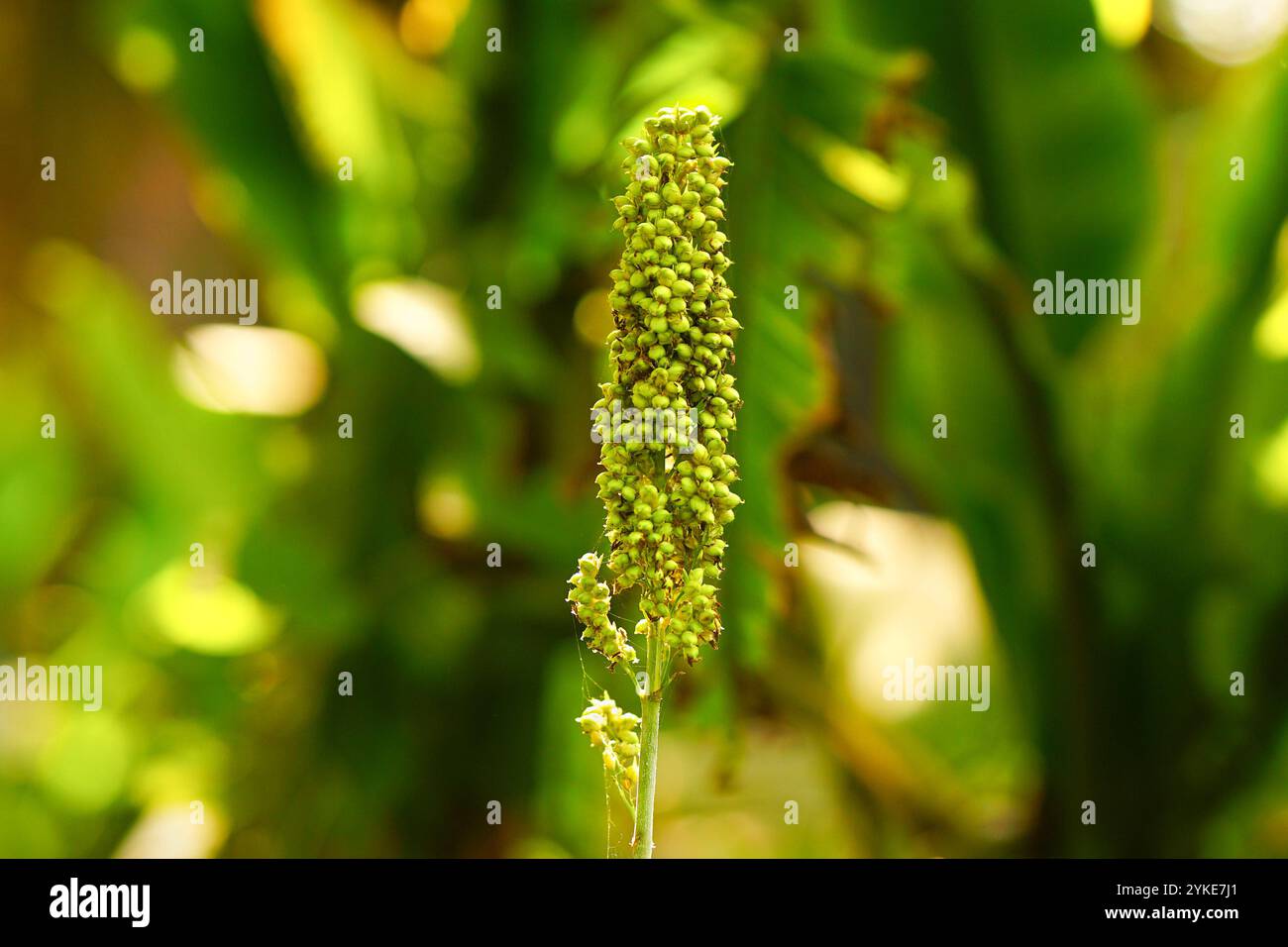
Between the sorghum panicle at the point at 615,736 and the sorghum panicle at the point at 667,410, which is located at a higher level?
the sorghum panicle at the point at 667,410

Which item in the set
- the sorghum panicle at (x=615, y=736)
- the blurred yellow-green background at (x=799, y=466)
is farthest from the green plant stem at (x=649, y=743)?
the blurred yellow-green background at (x=799, y=466)

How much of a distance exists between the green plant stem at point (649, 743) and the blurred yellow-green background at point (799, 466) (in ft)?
1.11

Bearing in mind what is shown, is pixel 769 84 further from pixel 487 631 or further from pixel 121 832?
pixel 121 832

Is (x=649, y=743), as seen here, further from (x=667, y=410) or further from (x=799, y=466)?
(x=799, y=466)

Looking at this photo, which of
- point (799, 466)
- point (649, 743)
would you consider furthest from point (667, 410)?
point (799, 466)

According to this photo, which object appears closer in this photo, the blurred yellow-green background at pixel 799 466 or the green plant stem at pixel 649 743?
the green plant stem at pixel 649 743

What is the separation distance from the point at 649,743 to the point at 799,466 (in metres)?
0.38

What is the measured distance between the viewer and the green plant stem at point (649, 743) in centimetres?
45

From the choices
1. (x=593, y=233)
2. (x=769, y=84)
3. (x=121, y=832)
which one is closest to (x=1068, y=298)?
(x=769, y=84)

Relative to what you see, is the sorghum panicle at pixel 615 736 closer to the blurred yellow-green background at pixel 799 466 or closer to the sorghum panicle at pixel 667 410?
the sorghum panicle at pixel 667 410

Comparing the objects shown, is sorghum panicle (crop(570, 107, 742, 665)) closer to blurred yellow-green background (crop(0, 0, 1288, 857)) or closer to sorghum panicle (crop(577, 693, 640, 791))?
sorghum panicle (crop(577, 693, 640, 791))

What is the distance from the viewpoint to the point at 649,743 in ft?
1.49

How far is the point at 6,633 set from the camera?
1170mm
